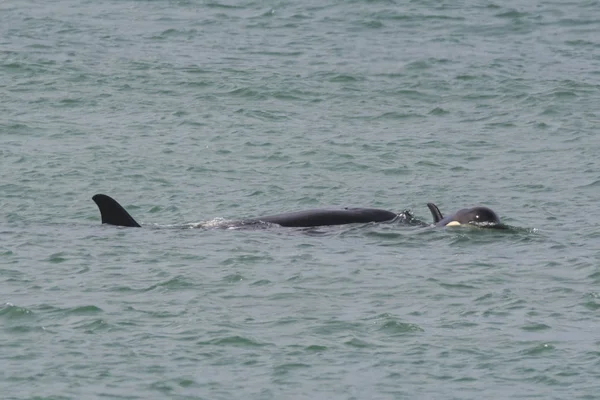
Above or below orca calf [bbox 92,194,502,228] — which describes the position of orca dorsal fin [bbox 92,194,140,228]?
above

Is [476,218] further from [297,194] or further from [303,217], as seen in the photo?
[297,194]

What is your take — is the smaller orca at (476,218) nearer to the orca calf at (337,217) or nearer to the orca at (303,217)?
the orca calf at (337,217)

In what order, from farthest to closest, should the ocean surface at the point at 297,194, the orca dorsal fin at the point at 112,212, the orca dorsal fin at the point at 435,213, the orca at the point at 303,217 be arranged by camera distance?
the orca dorsal fin at the point at 435,213 < the orca at the point at 303,217 < the orca dorsal fin at the point at 112,212 < the ocean surface at the point at 297,194

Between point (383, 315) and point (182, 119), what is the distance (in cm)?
1475

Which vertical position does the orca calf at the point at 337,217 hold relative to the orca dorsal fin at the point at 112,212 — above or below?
below

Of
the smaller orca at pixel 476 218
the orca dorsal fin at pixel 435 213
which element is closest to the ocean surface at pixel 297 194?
the smaller orca at pixel 476 218

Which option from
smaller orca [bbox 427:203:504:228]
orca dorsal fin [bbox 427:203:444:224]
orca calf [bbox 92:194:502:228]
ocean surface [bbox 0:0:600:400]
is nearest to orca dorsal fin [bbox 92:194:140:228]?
A: orca calf [bbox 92:194:502:228]

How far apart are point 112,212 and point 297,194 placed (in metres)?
4.22

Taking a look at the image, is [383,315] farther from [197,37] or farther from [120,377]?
[197,37]

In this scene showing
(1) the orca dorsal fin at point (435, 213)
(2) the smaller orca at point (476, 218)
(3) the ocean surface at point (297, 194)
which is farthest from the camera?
(1) the orca dorsal fin at point (435, 213)

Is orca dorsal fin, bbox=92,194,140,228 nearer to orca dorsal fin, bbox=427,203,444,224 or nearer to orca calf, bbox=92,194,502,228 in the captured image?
orca calf, bbox=92,194,502,228

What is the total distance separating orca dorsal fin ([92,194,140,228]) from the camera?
19875 millimetres

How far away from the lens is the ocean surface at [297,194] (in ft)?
43.9

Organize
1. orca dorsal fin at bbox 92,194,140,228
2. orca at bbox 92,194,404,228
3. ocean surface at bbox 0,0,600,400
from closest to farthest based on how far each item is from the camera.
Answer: ocean surface at bbox 0,0,600,400, orca dorsal fin at bbox 92,194,140,228, orca at bbox 92,194,404,228
